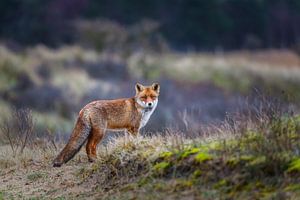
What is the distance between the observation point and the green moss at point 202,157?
955 cm

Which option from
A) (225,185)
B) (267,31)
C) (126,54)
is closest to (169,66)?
(126,54)

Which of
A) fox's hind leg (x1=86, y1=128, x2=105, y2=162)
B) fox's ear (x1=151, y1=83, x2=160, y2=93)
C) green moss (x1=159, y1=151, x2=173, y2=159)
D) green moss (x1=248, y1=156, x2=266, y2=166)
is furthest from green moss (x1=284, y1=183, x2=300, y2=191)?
fox's ear (x1=151, y1=83, x2=160, y2=93)

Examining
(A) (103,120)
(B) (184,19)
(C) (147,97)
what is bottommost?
(A) (103,120)

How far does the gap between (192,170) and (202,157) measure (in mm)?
216

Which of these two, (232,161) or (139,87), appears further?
(139,87)

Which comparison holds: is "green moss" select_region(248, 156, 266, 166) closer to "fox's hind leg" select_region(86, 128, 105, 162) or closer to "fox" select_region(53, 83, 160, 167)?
"fox" select_region(53, 83, 160, 167)

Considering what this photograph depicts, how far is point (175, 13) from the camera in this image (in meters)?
52.2

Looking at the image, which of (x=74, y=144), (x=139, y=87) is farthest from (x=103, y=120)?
(x=139, y=87)

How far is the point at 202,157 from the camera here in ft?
31.6

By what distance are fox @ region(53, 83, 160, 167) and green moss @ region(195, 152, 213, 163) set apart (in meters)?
2.79

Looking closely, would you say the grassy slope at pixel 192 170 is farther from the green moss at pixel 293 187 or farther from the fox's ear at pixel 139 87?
the fox's ear at pixel 139 87

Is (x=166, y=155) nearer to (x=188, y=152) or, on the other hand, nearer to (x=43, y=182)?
(x=188, y=152)

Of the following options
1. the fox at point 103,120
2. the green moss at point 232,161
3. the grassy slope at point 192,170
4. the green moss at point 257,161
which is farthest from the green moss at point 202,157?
the fox at point 103,120

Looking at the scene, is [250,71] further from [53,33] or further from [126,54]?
[53,33]
